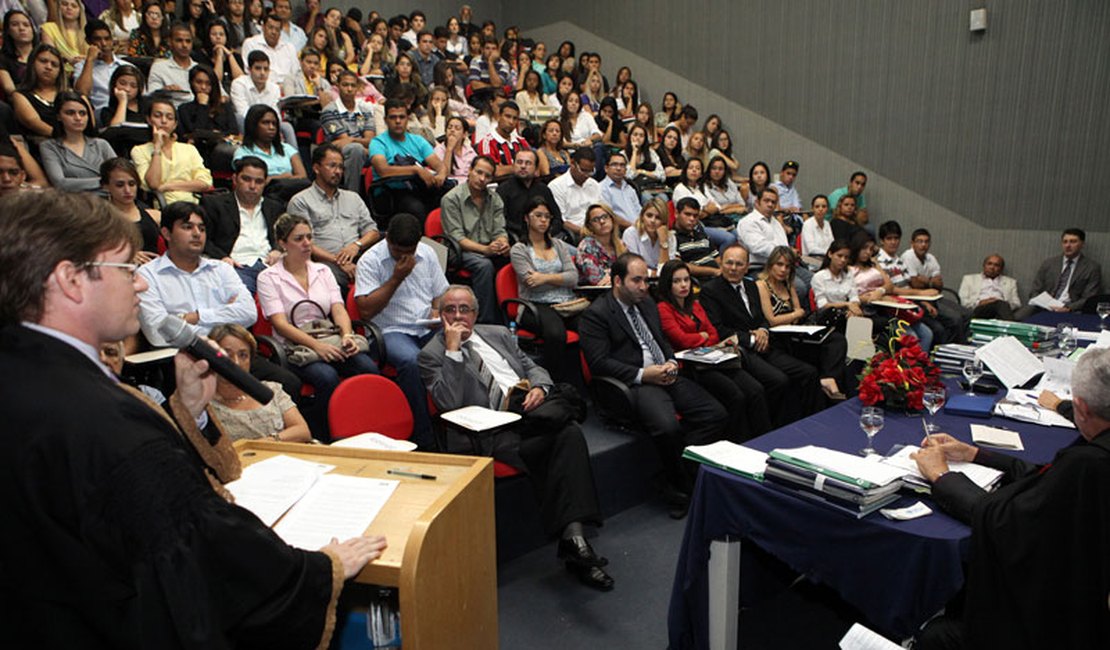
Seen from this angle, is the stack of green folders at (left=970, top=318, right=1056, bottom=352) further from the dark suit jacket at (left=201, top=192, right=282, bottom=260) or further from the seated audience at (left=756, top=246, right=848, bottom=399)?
the dark suit jacket at (left=201, top=192, right=282, bottom=260)

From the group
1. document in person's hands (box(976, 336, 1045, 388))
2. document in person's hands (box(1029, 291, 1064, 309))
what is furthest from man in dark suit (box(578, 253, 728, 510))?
document in person's hands (box(1029, 291, 1064, 309))

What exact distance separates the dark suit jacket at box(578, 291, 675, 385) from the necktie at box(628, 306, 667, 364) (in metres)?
0.07

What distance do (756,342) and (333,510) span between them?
12.0 feet

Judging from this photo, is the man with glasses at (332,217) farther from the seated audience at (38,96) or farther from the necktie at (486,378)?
the seated audience at (38,96)

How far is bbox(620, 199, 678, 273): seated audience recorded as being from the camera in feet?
18.7

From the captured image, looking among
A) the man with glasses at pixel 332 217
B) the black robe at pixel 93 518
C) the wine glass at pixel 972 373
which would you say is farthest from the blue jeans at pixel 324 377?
the wine glass at pixel 972 373

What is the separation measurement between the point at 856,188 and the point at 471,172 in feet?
17.5

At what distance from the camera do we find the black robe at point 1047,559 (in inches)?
64.4

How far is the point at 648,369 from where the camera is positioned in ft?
13.0

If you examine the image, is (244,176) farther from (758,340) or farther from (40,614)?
(40,614)

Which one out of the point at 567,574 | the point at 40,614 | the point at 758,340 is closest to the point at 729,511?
the point at 567,574

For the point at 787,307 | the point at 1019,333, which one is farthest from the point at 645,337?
the point at 1019,333

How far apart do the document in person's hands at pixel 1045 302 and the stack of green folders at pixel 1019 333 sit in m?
2.96

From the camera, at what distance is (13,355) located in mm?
1117
